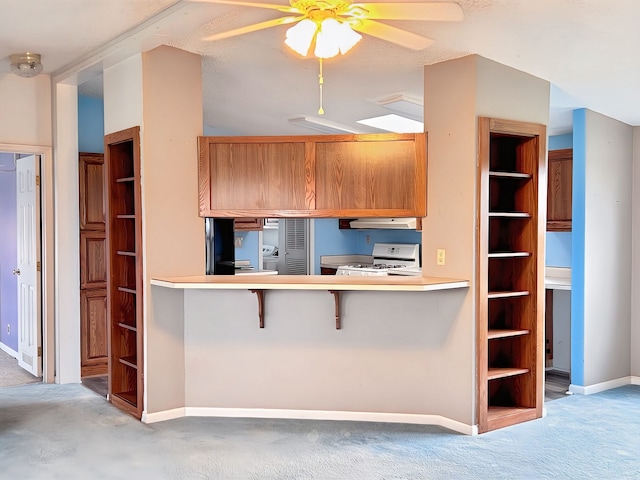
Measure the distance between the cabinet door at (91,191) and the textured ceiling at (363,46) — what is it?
2.04ft

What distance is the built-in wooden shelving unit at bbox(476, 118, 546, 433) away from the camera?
3705mm

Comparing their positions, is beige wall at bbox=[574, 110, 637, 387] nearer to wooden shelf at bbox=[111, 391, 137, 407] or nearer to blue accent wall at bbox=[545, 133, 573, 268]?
blue accent wall at bbox=[545, 133, 573, 268]

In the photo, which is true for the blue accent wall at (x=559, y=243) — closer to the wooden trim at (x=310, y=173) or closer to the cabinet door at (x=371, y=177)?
the cabinet door at (x=371, y=177)

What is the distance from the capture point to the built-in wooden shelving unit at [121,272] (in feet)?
14.0

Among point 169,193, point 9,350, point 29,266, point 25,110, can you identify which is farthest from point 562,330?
point 9,350

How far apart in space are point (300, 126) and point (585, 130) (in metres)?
2.53

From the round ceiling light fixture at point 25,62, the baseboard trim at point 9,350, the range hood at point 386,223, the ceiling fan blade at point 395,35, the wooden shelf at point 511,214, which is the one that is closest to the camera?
the ceiling fan blade at point 395,35

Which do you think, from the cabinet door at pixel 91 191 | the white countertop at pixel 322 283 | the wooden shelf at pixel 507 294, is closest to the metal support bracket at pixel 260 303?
the white countertop at pixel 322 283

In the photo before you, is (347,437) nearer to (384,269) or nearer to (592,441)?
(592,441)

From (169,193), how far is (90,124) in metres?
1.94

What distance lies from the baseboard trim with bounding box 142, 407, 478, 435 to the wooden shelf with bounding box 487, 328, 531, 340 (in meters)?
0.60

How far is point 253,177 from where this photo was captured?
13.1 feet

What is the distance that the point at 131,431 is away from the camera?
3682mm

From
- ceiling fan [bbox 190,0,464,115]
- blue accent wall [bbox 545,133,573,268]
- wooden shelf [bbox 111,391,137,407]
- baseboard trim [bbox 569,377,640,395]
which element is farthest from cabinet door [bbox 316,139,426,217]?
blue accent wall [bbox 545,133,573,268]
